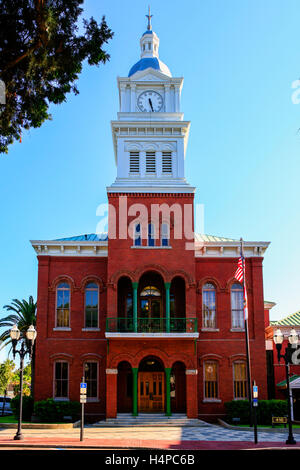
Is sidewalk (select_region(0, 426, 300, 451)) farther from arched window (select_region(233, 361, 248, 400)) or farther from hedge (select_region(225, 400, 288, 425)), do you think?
arched window (select_region(233, 361, 248, 400))

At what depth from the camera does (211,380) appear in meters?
31.0

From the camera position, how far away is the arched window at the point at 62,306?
31.9 m

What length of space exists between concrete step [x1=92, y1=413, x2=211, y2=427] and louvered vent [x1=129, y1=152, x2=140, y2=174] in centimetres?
1507

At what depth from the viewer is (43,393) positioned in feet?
100

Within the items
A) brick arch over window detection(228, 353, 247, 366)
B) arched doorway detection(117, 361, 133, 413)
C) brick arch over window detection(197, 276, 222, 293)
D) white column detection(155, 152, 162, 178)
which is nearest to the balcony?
arched doorway detection(117, 361, 133, 413)

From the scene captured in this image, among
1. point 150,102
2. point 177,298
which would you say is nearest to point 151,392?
point 177,298

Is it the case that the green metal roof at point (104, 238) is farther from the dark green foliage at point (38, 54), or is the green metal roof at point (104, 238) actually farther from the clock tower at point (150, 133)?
the dark green foliage at point (38, 54)

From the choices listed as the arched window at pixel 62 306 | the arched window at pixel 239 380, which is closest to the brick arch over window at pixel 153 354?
the arched window at pixel 239 380

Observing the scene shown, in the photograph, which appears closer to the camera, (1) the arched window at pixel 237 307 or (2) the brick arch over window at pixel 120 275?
(2) the brick arch over window at pixel 120 275

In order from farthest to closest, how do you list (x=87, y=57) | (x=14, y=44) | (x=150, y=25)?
(x=150, y=25)
(x=87, y=57)
(x=14, y=44)

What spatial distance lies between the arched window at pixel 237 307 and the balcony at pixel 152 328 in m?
3.53

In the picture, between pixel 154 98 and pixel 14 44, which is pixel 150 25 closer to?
pixel 154 98

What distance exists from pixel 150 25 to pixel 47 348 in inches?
940
